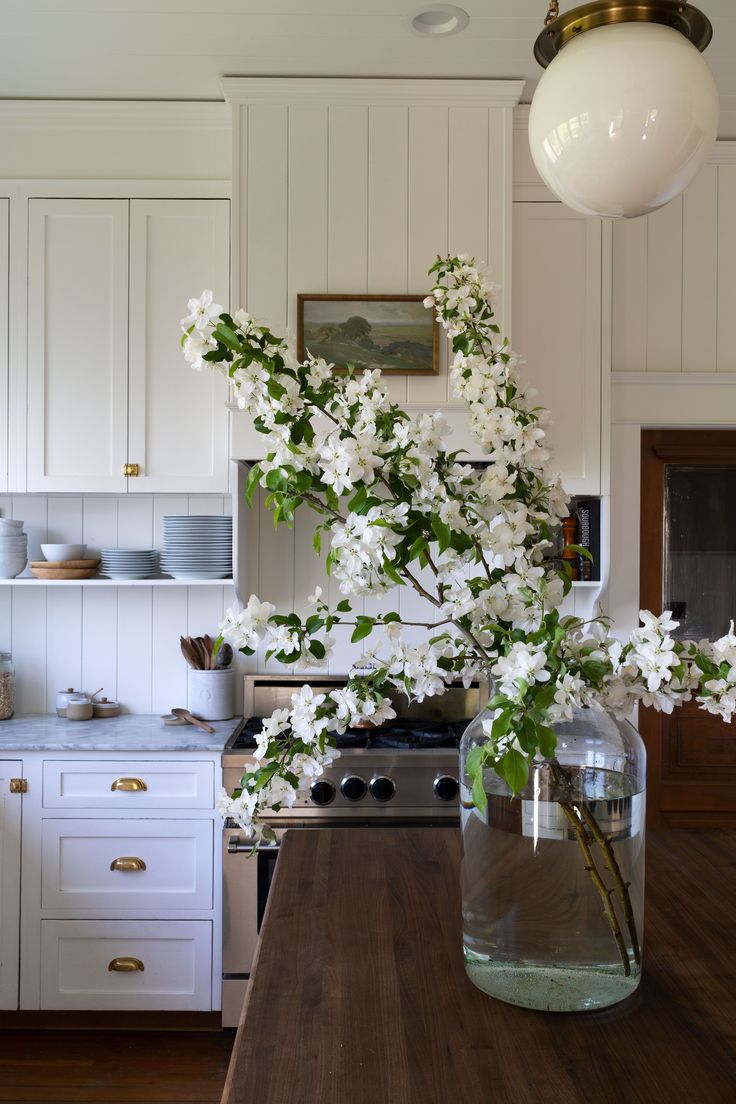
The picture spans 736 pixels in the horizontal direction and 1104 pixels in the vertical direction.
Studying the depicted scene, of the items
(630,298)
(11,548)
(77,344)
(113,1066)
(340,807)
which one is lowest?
(113,1066)

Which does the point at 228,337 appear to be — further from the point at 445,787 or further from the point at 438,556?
the point at 445,787

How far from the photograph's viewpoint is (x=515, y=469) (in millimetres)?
1047

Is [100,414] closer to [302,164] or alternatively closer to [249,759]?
[302,164]

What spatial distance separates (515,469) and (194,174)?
2590 mm

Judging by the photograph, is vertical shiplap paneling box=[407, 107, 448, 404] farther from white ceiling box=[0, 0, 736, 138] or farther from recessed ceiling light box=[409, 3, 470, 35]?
recessed ceiling light box=[409, 3, 470, 35]

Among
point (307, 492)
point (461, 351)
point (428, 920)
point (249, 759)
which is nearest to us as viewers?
point (307, 492)

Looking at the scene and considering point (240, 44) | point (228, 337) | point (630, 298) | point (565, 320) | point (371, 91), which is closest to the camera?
point (228, 337)

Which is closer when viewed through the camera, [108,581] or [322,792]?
[322,792]

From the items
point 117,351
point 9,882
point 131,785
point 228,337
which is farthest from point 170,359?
point 228,337

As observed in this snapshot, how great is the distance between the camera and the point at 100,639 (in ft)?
11.3

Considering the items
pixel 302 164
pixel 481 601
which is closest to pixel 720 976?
pixel 481 601

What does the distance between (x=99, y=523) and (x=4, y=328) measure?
2.41ft

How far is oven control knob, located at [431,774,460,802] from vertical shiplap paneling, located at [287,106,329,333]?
1473 mm

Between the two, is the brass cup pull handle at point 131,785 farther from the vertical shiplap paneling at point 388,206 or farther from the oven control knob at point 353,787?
the vertical shiplap paneling at point 388,206
